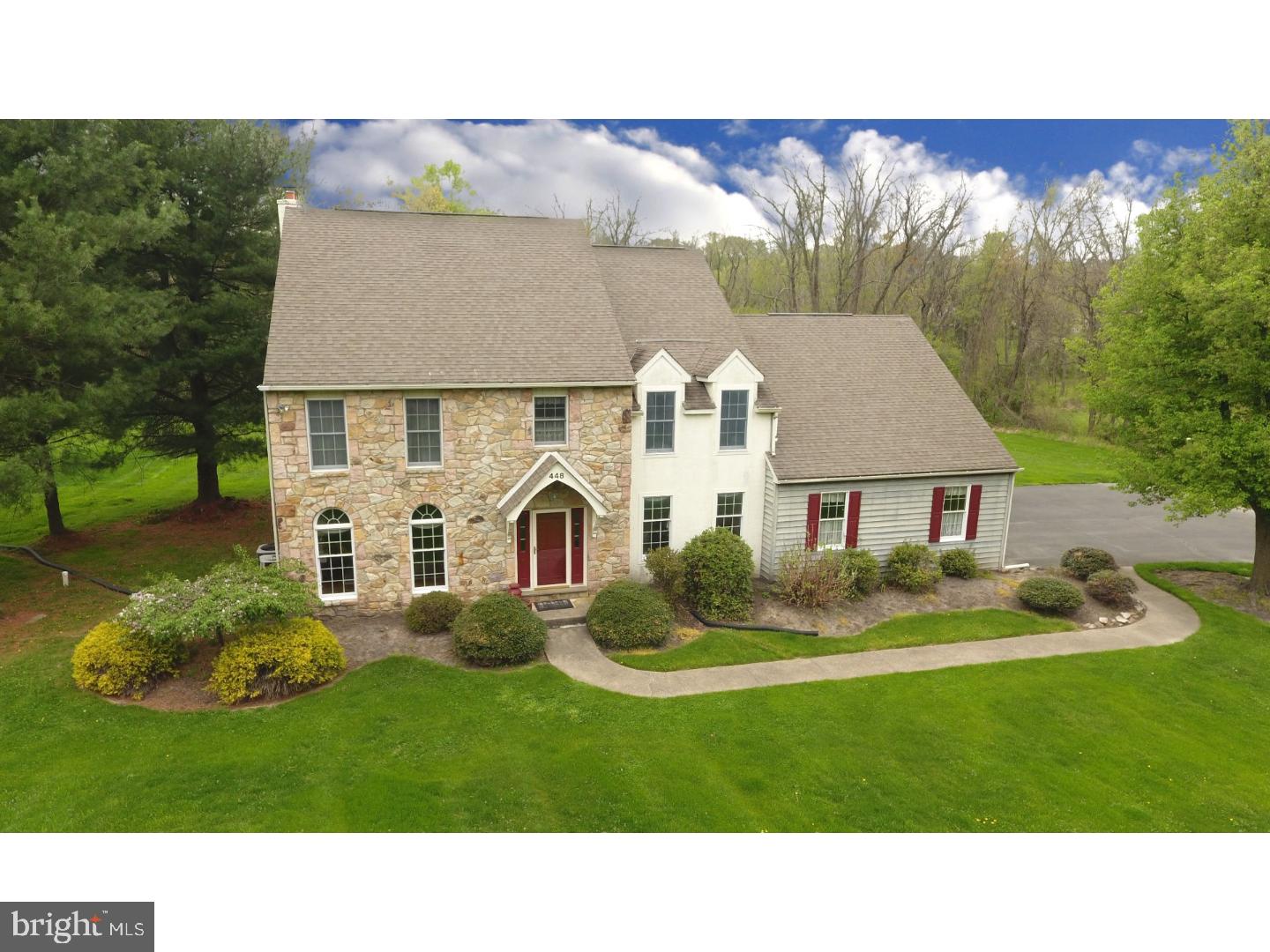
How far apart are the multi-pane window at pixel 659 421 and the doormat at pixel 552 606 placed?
174 inches

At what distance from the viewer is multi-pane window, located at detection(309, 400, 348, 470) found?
15.9 meters

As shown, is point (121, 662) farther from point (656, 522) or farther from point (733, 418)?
point (733, 418)

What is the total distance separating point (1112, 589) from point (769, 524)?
9171 mm

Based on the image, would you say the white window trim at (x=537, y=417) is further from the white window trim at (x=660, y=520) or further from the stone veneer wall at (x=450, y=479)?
the white window trim at (x=660, y=520)

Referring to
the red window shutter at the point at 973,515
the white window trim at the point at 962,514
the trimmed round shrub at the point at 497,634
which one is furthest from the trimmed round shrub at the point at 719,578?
the red window shutter at the point at 973,515

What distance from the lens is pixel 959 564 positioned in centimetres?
2034

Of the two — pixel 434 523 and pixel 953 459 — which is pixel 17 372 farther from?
pixel 953 459

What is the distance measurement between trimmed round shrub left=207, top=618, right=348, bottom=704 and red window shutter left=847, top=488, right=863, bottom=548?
13.2 meters

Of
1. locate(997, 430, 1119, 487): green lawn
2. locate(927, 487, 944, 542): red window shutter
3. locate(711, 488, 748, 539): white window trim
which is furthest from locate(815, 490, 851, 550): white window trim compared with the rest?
locate(997, 430, 1119, 487): green lawn

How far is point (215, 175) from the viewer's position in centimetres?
2231

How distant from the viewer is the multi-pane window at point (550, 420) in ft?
57.0

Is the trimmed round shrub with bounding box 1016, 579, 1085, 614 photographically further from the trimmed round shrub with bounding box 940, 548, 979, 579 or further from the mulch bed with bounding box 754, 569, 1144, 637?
the trimmed round shrub with bounding box 940, 548, 979, 579

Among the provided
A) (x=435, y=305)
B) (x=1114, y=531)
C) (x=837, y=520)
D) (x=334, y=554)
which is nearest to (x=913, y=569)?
(x=837, y=520)

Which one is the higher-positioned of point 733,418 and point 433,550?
point 733,418
